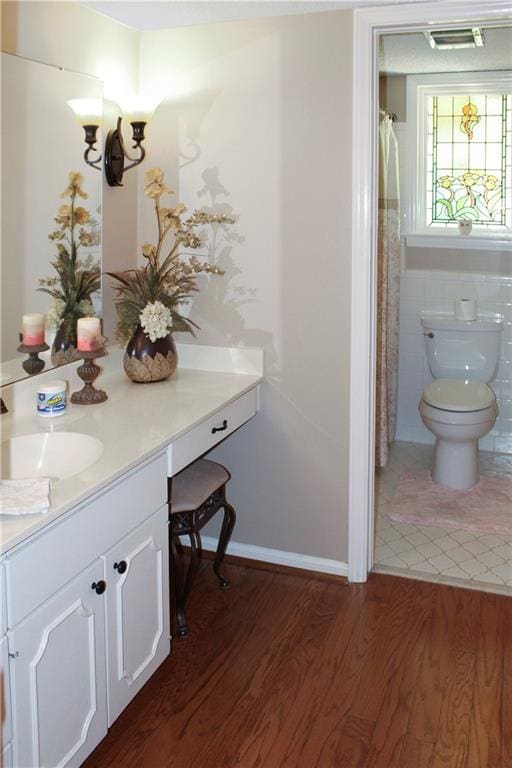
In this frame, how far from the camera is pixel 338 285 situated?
9.57 feet

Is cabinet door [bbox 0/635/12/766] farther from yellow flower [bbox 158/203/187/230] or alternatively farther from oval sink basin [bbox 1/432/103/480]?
yellow flower [bbox 158/203/187/230]

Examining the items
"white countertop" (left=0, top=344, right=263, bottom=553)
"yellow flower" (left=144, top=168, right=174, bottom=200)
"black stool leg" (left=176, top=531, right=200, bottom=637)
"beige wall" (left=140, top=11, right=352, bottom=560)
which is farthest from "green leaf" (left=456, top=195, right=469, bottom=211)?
"black stool leg" (left=176, top=531, right=200, bottom=637)

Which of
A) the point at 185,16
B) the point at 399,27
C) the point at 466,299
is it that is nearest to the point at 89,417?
the point at 185,16

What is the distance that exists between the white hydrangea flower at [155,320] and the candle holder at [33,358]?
360mm

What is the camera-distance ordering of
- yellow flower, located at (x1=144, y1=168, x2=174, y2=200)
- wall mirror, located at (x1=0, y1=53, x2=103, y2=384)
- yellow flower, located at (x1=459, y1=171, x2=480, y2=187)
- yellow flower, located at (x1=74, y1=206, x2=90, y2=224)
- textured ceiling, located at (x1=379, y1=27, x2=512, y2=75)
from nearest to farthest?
wall mirror, located at (x1=0, y1=53, x2=103, y2=384) → yellow flower, located at (x1=74, y1=206, x2=90, y2=224) → yellow flower, located at (x1=144, y1=168, x2=174, y2=200) → textured ceiling, located at (x1=379, y1=27, x2=512, y2=75) → yellow flower, located at (x1=459, y1=171, x2=480, y2=187)

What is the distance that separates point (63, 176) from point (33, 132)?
0.70 ft

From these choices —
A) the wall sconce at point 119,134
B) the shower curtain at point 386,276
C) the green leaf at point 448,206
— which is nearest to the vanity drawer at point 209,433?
the wall sconce at point 119,134

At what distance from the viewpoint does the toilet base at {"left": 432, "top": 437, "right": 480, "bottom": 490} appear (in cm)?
407

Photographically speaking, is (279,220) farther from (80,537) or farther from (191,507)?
(80,537)

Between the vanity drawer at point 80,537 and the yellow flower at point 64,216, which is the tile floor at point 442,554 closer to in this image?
the vanity drawer at point 80,537

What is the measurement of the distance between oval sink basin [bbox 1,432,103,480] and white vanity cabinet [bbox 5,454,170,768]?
0.18 m

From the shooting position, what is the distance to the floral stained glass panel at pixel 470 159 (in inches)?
172

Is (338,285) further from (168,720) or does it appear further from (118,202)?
(168,720)

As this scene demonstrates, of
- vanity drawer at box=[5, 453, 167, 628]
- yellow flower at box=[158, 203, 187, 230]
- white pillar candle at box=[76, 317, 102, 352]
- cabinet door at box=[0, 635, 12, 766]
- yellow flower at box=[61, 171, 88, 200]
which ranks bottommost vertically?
cabinet door at box=[0, 635, 12, 766]
